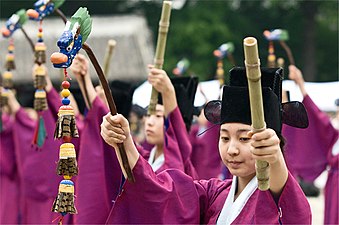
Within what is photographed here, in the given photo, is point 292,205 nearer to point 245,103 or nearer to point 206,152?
point 245,103

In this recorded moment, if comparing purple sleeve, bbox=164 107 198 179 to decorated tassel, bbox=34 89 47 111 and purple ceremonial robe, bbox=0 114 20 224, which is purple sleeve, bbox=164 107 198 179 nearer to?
decorated tassel, bbox=34 89 47 111

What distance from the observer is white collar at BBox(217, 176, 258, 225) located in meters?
3.18

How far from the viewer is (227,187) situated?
11.4 ft

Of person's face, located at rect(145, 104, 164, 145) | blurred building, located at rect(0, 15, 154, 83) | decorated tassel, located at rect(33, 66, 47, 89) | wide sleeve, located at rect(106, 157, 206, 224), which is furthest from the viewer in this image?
blurred building, located at rect(0, 15, 154, 83)

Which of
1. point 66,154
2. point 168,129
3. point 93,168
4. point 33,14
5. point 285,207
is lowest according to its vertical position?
point 285,207

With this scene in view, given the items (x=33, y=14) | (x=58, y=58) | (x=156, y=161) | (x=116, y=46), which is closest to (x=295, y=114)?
(x=58, y=58)

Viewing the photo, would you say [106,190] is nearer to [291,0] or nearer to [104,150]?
[104,150]

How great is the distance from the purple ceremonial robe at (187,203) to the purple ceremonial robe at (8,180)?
11.6ft

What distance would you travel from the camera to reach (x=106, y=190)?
459 centimetres

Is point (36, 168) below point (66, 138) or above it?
above

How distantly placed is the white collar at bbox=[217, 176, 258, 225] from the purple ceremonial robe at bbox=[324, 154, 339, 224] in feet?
10.9

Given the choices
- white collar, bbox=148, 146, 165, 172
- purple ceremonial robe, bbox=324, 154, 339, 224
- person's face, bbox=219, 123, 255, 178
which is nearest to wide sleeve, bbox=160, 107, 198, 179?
white collar, bbox=148, 146, 165, 172

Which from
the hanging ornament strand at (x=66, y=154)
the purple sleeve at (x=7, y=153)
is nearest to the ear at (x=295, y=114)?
the hanging ornament strand at (x=66, y=154)

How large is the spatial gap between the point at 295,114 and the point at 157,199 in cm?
66
